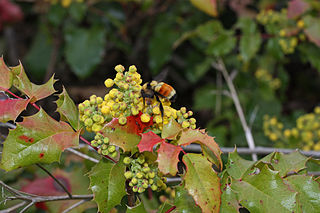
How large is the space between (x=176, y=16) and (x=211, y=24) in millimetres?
687

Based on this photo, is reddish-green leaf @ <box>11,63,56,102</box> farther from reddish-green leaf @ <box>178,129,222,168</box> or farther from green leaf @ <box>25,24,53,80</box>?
green leaf @ <box>25,24,53,80</box>

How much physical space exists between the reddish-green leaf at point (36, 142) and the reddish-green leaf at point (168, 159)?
233 millimetres

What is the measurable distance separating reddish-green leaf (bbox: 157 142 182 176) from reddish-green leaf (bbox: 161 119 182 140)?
23 mm

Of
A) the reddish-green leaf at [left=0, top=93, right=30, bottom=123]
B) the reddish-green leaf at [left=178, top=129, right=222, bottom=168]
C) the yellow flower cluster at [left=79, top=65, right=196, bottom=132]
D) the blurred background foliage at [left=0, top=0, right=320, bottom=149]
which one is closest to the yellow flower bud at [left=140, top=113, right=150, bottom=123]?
the yellow flower cluster at [left=79, top=65, right=196, bottom=132]

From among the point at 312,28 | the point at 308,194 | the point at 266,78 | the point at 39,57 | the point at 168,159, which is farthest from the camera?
the point at 39,57

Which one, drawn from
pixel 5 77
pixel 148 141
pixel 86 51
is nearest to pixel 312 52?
pixel 86 51

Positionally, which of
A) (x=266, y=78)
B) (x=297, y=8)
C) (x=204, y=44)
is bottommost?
(x=266, y=78)

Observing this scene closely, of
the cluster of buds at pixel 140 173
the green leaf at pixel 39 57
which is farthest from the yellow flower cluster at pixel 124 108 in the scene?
the green leaf at pixel 39 57

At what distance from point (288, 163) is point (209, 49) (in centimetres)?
140

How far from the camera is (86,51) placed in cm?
278

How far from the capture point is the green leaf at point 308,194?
3.01ft

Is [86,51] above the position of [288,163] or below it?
below

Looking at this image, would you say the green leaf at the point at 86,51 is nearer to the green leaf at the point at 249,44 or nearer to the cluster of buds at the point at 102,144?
the green leaf at the point at 249,44

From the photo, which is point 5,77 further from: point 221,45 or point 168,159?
point 221,45
